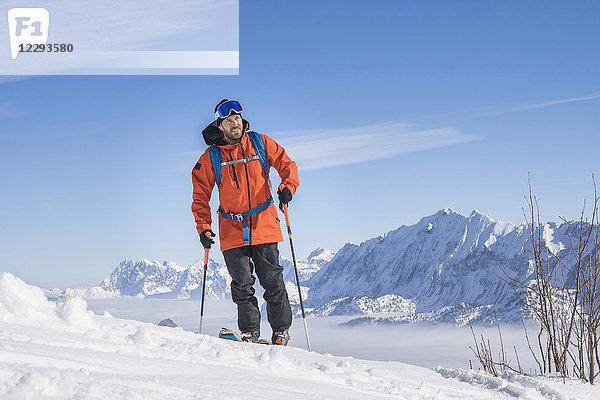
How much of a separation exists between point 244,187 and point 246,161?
215 mm

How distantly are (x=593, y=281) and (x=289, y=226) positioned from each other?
8.05 feet

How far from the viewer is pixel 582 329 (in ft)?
14.4

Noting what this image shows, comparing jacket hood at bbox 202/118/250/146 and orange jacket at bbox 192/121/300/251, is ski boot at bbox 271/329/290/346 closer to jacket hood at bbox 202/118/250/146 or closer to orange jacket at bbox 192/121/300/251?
orange jacket at bbox 192/121/300/251

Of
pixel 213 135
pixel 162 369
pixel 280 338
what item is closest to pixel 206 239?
pixel 213 135

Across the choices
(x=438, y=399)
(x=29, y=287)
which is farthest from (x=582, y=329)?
(x=29, y=287)

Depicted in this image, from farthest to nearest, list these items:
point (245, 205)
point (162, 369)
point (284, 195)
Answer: point (284, 195)
point (245, 205)
point (162, 369)

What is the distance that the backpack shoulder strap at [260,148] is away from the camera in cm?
467

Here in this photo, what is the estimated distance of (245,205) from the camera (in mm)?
4570

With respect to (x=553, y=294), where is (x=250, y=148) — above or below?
above

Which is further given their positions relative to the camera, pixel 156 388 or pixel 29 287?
pixel 29 287

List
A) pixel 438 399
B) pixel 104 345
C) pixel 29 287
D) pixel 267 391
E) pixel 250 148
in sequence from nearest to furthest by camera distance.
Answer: pixel 267 391 → pixel 104 345 → pixel 438 399 → pixel 29 287 → pixel 250 148

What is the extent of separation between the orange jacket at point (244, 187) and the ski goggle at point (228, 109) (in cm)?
15

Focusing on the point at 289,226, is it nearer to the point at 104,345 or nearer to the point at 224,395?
the point at 104,345

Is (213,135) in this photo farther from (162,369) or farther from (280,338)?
(162,369)
